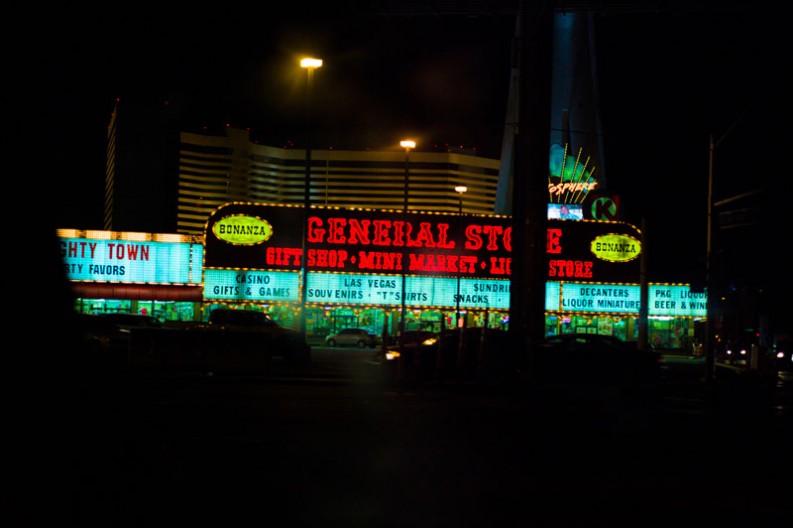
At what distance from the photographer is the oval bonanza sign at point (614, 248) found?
2112 inches

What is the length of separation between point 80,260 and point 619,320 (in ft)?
108

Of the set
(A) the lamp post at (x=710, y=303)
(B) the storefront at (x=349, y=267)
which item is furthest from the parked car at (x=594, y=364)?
(B) the storefront at (x=349, y=267)

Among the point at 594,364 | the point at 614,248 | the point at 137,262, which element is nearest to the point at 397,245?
the point at 614,248

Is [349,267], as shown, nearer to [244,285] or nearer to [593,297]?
[244,285]

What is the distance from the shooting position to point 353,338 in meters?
52.5

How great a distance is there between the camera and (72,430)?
350cm

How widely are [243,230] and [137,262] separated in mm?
6520

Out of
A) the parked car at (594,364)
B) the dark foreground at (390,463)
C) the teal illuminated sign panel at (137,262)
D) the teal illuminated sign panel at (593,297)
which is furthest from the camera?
the teal illuminated sign panel at (593,297)

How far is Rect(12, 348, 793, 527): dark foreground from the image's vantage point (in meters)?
3.74

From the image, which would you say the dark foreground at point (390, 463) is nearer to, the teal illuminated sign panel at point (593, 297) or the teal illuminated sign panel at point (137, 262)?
the teal illuminated sign panel at point (137, 262)

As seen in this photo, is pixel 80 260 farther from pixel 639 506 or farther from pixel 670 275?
pixel 670 275

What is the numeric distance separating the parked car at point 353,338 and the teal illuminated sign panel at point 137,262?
8904 mm

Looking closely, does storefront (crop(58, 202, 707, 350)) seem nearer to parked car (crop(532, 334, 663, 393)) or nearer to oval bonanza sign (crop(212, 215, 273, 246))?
oval bonanza sign (crop(212, 215, 273, 246))

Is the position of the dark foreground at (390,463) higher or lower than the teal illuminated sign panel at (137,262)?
lower
